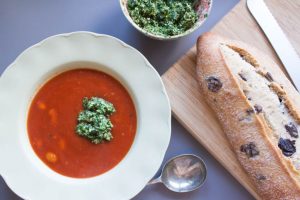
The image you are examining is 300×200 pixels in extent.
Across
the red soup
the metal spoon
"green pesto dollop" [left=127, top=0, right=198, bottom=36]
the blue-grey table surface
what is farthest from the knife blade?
the red soup

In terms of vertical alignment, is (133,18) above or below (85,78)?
above

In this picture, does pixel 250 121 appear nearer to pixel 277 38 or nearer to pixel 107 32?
pixel 277 38

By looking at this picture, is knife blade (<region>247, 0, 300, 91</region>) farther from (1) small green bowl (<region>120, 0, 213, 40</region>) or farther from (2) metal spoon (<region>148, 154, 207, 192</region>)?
(2) metal spoon (<region>148, 154, 207, 192</region>)

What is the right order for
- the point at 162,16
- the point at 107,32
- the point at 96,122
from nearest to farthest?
the point at 96,122 → the point at 162,16 → the point at 107,32

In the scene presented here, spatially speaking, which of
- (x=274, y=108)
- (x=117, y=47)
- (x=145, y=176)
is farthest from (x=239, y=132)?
(x=117, y=47)

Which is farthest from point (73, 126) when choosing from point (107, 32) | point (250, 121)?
point (250, 121)

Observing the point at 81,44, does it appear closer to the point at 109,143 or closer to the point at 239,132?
the point at 109,143
